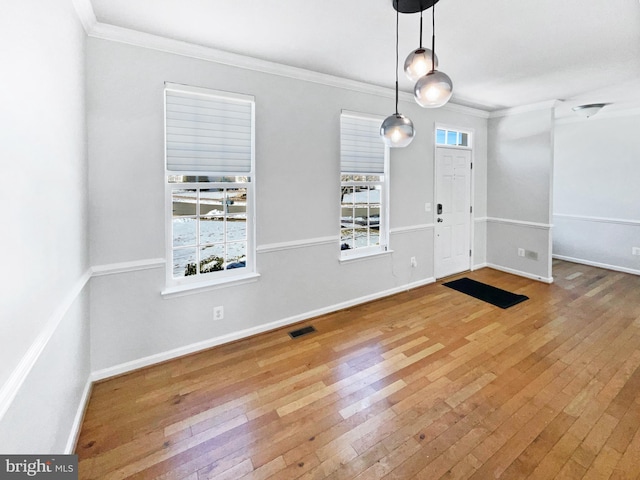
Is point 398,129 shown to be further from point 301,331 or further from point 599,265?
point 599,265

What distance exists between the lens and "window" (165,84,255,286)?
2555 millimetres

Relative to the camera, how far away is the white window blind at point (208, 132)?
2.52 m

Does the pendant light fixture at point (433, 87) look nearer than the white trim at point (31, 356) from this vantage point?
No

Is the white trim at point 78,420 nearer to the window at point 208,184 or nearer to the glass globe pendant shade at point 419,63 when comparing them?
the window at point 208,184

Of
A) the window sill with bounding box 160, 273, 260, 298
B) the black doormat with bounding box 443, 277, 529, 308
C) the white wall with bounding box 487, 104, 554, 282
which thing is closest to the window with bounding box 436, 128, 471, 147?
the white wall with bounding box 487, 104, 554, 282

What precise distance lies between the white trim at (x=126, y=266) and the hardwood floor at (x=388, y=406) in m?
0.83

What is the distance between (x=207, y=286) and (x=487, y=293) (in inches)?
140

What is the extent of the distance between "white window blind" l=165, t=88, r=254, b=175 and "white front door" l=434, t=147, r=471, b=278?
2.88m

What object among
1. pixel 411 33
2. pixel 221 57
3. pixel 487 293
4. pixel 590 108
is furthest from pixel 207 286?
pixel 590 108

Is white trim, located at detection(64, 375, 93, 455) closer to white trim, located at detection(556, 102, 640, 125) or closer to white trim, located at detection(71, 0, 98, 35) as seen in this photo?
white trim, located at detection(71, 0, 98, 35)

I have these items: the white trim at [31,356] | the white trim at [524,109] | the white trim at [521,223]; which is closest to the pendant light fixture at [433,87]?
the white trim at [31,356]

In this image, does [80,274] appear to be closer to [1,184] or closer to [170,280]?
[170,280]

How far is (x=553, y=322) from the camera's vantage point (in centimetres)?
323

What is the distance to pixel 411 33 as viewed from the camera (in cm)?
236
